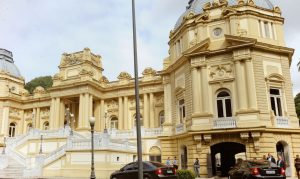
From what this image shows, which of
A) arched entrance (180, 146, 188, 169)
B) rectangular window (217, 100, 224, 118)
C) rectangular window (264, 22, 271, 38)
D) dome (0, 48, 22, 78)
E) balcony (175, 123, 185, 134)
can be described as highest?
dome (0, 48, 22, 78)

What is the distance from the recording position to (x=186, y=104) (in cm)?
2509

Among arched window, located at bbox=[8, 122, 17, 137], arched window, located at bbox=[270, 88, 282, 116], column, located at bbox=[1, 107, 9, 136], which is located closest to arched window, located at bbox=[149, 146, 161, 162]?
arched window, located at bbox=[270, 88, 282, 116]

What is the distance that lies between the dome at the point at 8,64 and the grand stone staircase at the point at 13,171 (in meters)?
21.7

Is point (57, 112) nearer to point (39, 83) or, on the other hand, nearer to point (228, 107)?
point (228, 107)

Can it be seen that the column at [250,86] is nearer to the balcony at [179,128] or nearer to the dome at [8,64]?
the balcony at [179,128]

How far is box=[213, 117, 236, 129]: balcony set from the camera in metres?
22.0

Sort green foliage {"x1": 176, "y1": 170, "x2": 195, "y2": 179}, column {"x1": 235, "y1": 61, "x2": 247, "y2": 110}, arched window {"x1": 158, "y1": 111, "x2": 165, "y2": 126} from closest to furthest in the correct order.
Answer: green foliage {"x1": 176, "y1": 170, "x2": 195, "y2": 179}, column {"x1": 235, "y1": 61, "x2": 247, "y2": 110}, arched window {"x1": 158, "y1": 111, "x2": 165, "y2": 126}

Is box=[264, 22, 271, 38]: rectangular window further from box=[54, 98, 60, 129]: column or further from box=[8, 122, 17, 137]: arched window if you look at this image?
box=[8, 122, 17, 137]: arched window

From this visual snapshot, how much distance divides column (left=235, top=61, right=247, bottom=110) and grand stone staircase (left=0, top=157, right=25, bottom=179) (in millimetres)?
18515

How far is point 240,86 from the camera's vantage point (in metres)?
22.7

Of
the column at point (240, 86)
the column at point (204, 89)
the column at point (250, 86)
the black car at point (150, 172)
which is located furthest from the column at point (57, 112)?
the column at point (250, 86)

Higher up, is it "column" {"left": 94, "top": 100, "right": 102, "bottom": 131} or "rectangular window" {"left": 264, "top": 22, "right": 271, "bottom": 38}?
"rectangular window" {"left": 264, "top": 22, "right": 271, "bottom": 38}

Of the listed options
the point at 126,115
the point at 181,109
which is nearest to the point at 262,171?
the point at 181,109

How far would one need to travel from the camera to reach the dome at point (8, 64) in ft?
149
